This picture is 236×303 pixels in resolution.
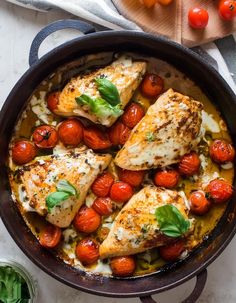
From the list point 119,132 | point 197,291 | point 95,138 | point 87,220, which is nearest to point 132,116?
point 119,132

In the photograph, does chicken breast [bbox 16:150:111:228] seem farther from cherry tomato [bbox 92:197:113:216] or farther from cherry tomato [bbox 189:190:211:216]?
cherry tomato [bbox 189:190:211:216]

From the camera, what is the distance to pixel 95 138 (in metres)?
3.16

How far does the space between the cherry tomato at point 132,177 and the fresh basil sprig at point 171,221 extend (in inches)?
9.7

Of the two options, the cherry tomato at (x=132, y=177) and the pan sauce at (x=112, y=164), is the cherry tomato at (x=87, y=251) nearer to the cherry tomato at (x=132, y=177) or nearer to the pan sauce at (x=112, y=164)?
the pan sauce at (x=112, y=164)

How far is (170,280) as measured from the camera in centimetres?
316

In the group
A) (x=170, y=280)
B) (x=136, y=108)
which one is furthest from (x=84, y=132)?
(x=170, y=280)

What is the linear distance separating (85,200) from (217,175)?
68 cm

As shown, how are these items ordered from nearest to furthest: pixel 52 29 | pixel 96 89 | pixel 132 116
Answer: pixel 52 29 < pixel 96 89 < pixel 132 116

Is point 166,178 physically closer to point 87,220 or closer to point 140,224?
point 140,224

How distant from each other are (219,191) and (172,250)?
0.37 m

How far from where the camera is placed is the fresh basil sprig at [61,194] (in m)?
2.98

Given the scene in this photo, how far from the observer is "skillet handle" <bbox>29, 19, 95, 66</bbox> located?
297 cm

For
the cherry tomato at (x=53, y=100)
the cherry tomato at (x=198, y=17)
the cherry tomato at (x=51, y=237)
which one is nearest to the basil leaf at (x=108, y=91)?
the cherry tomato at (x=53, y=100)

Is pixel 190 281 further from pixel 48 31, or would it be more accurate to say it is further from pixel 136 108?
pixel 48 31
